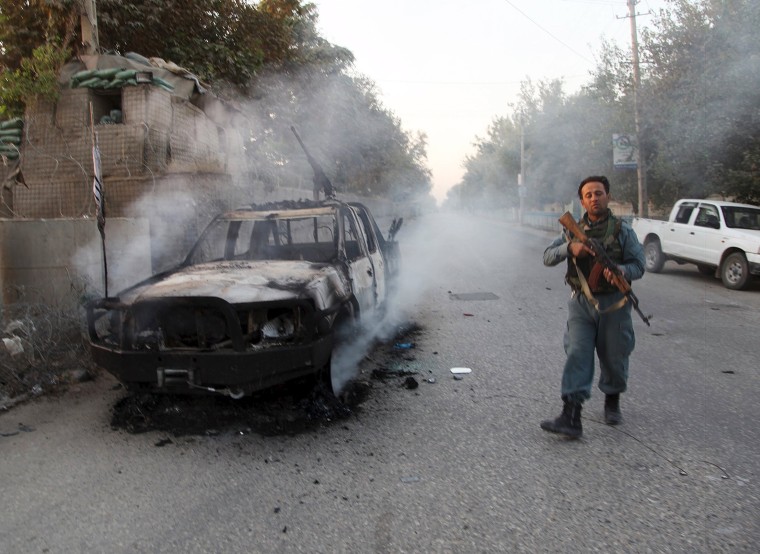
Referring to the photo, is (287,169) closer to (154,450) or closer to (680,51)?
(680,51)

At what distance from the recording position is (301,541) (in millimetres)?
2449

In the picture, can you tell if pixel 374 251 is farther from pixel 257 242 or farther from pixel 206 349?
pixel 206 349

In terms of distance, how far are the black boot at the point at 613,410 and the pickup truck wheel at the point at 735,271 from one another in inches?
303

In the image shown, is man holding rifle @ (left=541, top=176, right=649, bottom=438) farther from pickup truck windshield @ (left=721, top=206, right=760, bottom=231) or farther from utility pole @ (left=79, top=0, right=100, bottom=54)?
pickup truck windshield @ (left=721, top=206, right=760, bottom=231)

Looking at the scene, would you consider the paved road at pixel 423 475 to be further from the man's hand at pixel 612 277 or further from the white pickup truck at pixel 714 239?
Result: the white pickup truck at pixel 714 239

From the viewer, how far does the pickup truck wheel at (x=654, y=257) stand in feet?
40.5

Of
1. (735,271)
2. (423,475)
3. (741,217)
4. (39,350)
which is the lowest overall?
(423,475)

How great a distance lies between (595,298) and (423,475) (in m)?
1.51

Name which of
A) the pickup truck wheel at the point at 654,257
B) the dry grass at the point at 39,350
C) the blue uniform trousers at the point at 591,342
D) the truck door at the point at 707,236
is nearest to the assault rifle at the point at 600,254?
the blue uniform trousers at the point at 591,342

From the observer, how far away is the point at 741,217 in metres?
10.5

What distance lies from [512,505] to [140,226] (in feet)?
17.3

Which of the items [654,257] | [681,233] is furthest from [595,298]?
[654,257]

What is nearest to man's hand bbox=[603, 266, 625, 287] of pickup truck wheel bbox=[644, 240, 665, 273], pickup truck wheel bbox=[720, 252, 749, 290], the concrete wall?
the concrete wall

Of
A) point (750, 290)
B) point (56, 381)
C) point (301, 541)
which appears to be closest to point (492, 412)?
point (301, 541)
